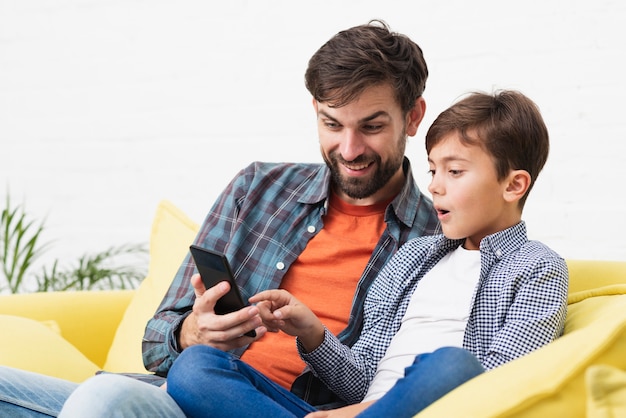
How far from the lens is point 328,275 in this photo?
1888 mm

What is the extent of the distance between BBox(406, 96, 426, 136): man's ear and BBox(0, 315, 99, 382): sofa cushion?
98cm

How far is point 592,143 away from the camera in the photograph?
2436 millimetres

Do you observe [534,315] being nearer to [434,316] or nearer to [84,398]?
[434,316]

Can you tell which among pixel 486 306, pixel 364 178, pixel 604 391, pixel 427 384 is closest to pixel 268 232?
pixel 364 178

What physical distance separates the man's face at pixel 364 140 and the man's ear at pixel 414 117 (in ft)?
0.10

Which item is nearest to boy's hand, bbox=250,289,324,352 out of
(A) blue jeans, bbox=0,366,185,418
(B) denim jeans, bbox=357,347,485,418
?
(A) blue jeans, bbox=0,366,185,418

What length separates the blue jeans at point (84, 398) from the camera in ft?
4.27

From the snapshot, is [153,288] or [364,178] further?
[153,288]

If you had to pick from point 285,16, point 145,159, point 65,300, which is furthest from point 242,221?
point 145,159

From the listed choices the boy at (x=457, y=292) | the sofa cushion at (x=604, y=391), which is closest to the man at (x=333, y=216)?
the boy at (x=457, y=292)

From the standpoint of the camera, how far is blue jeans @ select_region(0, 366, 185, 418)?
1.30 meters

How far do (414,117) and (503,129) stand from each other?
1.34 ft

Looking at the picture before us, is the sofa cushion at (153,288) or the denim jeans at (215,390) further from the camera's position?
the sofa cushion at (153,288)

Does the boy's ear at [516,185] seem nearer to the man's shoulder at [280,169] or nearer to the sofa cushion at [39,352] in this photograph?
the man's shoulder at [280,169]
